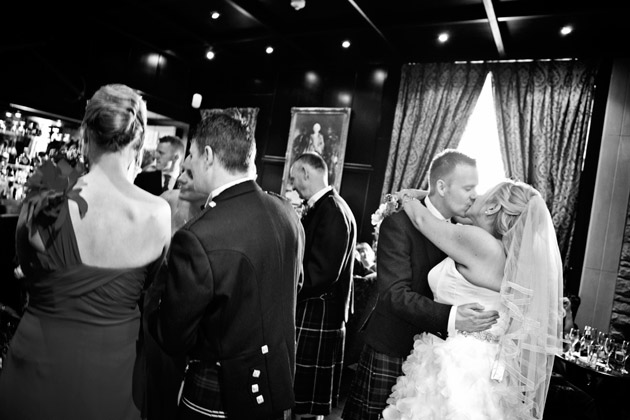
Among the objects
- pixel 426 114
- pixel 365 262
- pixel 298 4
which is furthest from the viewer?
pixel 426 114

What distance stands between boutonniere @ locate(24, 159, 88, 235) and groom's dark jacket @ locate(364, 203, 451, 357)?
129 centimetres

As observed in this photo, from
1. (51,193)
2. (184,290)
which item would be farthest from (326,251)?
(51,193)

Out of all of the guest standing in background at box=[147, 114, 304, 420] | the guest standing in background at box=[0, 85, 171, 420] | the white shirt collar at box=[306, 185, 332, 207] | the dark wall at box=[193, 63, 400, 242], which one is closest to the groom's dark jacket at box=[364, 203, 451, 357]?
the guest standing in background at box=[147, 114, 304, 420]

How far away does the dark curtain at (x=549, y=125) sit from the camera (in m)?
5.46

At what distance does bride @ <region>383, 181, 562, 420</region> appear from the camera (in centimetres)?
177

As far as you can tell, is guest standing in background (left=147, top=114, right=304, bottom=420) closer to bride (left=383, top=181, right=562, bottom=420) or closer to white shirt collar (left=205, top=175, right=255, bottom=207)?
white shirt collar (left=205, top=175, right=255, bottom=207)

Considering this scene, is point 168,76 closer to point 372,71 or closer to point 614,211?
point 372,71

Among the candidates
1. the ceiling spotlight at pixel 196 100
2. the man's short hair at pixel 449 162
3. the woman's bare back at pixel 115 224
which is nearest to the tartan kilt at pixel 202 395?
the woman's bare back at pixel 115 224

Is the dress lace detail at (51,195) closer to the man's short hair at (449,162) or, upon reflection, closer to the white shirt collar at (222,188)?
the white shirt collar at (222,188)

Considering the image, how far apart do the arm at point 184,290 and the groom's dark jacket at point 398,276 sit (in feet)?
3.02

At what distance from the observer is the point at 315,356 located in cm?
322

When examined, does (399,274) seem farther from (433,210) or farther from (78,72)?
(78,72)

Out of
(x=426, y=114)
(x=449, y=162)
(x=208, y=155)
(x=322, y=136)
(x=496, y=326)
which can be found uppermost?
(x=426, y=114)

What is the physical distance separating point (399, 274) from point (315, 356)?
146 cm
